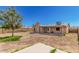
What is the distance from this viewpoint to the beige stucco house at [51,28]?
138 inches

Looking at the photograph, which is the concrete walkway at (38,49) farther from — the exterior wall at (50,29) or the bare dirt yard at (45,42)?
the exterior wall at (50,29)

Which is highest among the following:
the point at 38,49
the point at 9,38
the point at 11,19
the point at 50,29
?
the point at 11,19

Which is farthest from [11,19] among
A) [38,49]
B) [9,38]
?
[38,49]

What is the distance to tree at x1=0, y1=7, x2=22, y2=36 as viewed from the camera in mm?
3518

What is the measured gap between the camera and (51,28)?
3543 mm

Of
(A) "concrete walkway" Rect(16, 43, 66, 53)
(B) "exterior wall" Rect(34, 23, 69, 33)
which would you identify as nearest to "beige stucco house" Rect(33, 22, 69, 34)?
(B) "exterior wall" Rect(34, 23, 69, 33)

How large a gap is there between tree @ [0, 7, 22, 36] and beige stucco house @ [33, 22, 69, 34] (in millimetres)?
273

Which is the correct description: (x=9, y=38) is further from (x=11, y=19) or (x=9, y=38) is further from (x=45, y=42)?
(x=45, y=42)

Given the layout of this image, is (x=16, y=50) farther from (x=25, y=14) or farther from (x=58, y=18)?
(x=58, y=18)

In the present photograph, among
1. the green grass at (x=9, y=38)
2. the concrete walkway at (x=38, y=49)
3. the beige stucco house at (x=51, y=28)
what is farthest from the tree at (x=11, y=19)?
the concrete walkway at (x=38, y=49)

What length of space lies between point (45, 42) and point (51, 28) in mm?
230

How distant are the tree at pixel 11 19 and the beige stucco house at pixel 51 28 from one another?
273 mm

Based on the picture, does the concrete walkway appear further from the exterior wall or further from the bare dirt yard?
the exterior wall

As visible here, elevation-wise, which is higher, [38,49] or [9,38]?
[9,38]
